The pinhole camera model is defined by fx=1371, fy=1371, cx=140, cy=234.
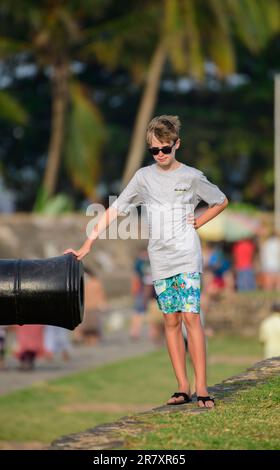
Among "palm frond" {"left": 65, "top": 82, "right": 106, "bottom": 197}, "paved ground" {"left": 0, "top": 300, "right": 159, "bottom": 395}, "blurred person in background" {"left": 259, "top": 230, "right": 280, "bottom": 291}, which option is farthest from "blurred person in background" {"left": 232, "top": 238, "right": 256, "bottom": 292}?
"palm frond" {"left": 65, "top": 82, "right": 106, "bottom": 197}

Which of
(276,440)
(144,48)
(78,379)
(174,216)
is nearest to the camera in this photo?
(276,440)

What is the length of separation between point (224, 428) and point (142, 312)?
1771cm

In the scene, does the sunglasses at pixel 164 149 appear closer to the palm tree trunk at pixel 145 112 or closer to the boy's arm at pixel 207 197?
the boy's arm at pixel 207 197

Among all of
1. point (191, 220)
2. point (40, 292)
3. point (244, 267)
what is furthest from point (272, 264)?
point (40, 292)

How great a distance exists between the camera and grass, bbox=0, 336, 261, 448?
13828 mm

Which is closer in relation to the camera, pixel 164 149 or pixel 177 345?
pixel 164 149

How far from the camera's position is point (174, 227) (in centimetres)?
758

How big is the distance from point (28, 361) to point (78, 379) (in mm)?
1304

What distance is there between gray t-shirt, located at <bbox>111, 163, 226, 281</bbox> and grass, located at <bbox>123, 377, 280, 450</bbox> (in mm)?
814

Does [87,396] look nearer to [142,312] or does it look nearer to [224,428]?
[142,312]

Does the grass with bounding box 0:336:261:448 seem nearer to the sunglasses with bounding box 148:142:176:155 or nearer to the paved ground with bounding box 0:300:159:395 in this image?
the paved ground with bounding box 0:300:159:395

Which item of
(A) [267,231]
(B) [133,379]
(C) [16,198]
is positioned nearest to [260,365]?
(B) [133,379]

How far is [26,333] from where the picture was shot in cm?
1902

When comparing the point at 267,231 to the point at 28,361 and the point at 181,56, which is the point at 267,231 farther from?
the point at 28,361
